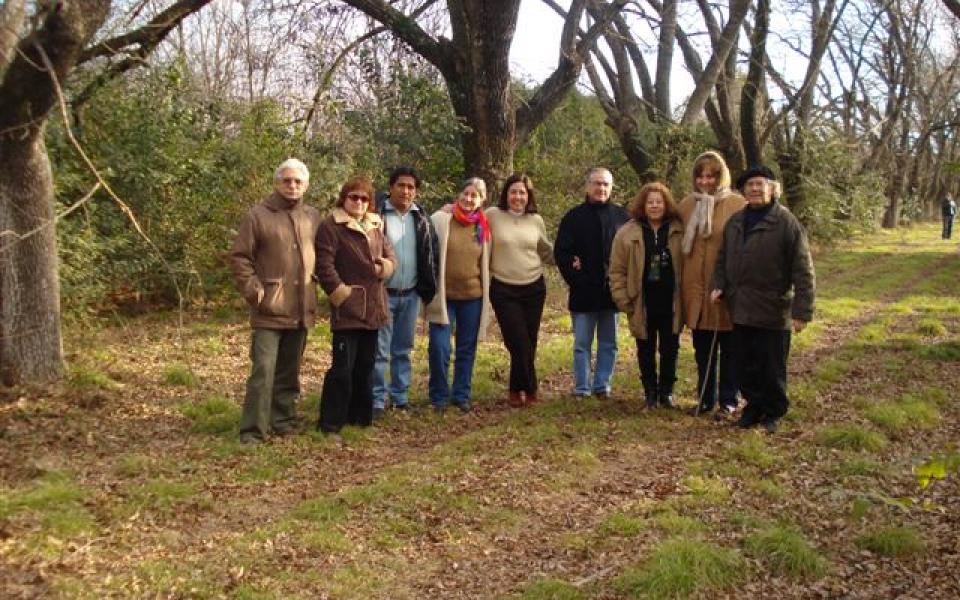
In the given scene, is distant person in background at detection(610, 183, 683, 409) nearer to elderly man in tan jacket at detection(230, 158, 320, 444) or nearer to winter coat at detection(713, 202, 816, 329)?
winter coat at detection(713, 202, 816, 329)

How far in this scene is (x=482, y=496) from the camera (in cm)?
520

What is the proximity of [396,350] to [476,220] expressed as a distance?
1261mm

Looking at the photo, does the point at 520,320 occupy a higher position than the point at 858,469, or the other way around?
the point at 520,320

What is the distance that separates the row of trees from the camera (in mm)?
6680

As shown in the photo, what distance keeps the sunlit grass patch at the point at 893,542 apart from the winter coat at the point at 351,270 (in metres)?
3.55

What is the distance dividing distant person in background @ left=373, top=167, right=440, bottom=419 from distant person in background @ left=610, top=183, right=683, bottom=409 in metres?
1.52

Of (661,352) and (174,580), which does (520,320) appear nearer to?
(661,352)

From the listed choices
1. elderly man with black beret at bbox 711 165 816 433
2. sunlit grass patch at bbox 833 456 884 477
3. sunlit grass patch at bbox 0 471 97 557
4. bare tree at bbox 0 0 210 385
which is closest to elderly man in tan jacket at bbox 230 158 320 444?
sunlit grass patch at bbox 0 471 97 557

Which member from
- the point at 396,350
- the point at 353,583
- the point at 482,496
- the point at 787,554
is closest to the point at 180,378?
the point at 396,350

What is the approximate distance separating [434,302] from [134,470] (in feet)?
8.66

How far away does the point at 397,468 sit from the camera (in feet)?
18.6

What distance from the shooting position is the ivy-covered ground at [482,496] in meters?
4.09

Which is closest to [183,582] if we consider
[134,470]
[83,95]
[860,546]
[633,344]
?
[134,470]

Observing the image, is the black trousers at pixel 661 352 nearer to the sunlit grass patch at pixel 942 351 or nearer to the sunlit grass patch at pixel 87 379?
the sunlit grass patch at pixel 942 351
